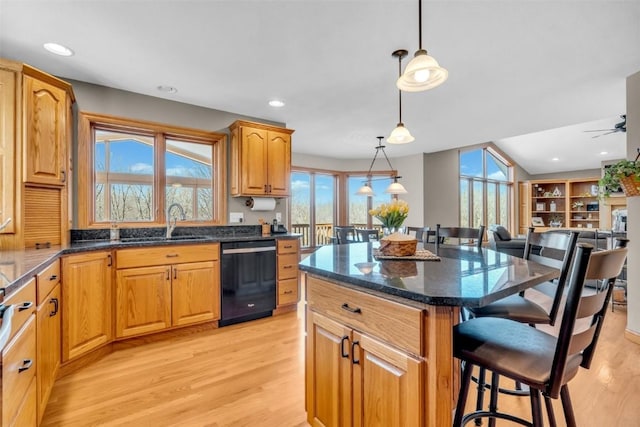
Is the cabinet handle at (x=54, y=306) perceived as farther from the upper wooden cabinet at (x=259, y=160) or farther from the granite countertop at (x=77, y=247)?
the upper wooden cabinet at (x=259, y=160)

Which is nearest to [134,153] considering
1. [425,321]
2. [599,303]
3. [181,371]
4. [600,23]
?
[181,371]

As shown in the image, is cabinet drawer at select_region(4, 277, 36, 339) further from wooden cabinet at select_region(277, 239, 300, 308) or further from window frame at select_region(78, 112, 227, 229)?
wooden cabinet at select_region(277, 239, 300, 308)

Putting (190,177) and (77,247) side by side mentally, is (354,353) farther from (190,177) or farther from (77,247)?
(190,177)

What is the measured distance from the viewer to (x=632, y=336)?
2768 millimetres

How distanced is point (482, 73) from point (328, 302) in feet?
8.34

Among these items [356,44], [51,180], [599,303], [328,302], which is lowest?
[328,302]

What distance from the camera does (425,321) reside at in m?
1.00

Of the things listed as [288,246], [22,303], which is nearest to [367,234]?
[288,246]

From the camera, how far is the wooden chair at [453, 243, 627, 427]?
939mm

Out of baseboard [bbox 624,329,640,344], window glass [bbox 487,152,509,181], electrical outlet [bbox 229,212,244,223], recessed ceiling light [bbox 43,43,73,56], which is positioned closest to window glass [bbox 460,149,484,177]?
window glass [bbox 487,152,509,181]

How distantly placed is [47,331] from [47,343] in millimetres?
70

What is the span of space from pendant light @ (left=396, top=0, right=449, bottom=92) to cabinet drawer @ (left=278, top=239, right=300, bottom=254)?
224cm

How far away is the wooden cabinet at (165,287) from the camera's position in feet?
8.75

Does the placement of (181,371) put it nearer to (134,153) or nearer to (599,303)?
A: (134,153)
